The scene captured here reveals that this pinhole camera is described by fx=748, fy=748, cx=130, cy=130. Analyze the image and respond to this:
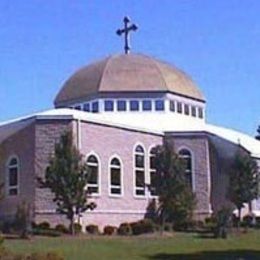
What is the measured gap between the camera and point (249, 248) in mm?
27359

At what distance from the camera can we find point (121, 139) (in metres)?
39.5

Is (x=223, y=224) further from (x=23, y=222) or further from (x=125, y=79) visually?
(x=125, y=79)

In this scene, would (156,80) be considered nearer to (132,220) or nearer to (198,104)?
(198,104)

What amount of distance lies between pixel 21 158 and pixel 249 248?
14.4 meters

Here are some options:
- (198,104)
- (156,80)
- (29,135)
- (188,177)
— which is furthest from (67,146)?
(198,104)

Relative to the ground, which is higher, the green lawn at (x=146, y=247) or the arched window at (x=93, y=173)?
the arched window at (x=93, y=173)

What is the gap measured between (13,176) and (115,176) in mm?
5282

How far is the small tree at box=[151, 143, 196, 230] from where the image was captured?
36.2 m

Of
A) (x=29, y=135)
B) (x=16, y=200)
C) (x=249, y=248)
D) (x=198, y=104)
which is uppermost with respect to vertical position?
(x=198, y=104)

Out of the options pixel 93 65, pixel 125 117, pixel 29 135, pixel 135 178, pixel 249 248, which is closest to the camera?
pixel 249 248

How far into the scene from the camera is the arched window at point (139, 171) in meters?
40.2

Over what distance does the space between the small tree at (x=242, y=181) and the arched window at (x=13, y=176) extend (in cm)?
1177

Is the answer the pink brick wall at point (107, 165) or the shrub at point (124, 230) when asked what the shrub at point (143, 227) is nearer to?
the shrub at point (124, 230)

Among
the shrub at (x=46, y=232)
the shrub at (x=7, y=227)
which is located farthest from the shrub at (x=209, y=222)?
the shrub at (x=7, y=227)
